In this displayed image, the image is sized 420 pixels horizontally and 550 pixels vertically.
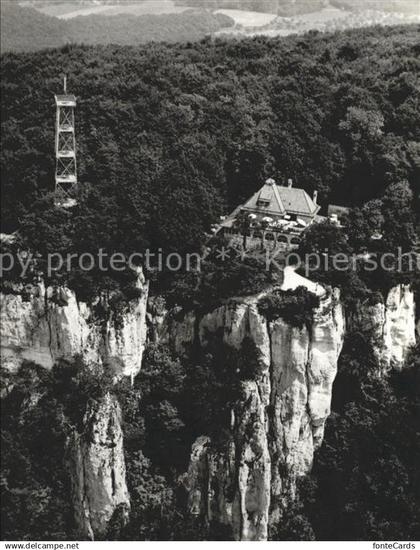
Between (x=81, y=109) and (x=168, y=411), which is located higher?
(x=81, y=109)

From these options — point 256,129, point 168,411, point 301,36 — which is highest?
point 301,36

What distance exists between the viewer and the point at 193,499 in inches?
1560

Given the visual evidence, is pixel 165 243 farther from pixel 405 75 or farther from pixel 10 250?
pixel 405 75

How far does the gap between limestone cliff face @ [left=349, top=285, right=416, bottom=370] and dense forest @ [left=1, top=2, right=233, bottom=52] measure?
1684 inches

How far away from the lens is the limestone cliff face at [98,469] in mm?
37688

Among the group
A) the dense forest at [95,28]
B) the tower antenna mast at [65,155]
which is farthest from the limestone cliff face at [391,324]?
the dense forest at [95,28]

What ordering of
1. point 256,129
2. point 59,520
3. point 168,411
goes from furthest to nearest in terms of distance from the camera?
1. point 256,129
2. point 168,411
3. point 59,520

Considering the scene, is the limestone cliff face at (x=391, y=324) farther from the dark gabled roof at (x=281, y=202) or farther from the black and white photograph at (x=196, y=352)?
the dark gabled roof at (x=281, y=202)

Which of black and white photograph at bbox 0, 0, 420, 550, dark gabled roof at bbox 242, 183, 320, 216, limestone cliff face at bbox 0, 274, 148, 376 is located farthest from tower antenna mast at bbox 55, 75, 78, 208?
dark gabled roof at bbox 242, 183, 320, 216

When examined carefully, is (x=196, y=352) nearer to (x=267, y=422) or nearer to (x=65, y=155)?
(x=267, y=422)

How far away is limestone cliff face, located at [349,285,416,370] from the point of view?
41.2 metres

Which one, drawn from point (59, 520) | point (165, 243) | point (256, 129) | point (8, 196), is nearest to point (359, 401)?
point (165, 243)

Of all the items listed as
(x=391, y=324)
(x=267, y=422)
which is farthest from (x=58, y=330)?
(x=391, y=324)

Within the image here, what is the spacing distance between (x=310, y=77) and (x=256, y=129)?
904 cm
